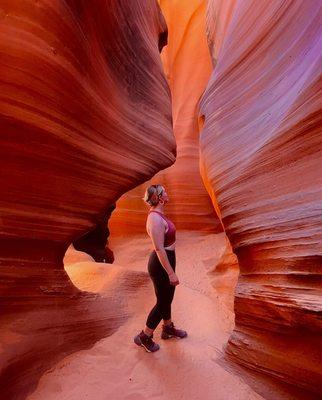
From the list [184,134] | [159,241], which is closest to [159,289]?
[159,241]

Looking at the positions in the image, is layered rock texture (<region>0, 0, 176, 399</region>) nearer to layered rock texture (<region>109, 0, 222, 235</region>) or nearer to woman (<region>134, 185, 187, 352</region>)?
woman (<region>134, 185, 187, 352</region>)

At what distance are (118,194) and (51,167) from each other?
0.96 metres

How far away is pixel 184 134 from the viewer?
9.84 meters

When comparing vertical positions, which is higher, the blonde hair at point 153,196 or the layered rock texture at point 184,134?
the layered rock texture at point 184,134

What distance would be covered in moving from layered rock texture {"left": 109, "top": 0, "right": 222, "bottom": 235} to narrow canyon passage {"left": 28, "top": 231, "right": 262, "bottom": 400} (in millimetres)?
4473

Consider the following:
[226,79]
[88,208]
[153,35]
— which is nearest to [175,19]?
[153,35]

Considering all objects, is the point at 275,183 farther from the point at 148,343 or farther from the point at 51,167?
the point at 51,167

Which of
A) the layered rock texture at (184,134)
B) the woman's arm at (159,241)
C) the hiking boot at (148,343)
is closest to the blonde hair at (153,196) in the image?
the woman's arm at (159,241)

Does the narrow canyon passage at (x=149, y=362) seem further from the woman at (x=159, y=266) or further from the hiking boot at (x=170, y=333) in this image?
the woman at (x=159, y=266)

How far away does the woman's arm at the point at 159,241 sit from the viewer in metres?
2.78

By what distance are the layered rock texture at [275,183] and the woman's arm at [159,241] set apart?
0.64 meters

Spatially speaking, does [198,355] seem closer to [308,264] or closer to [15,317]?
[308,264]

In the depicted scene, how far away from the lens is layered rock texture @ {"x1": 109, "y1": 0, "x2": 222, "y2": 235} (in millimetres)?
8766

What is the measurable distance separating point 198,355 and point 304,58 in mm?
2787
